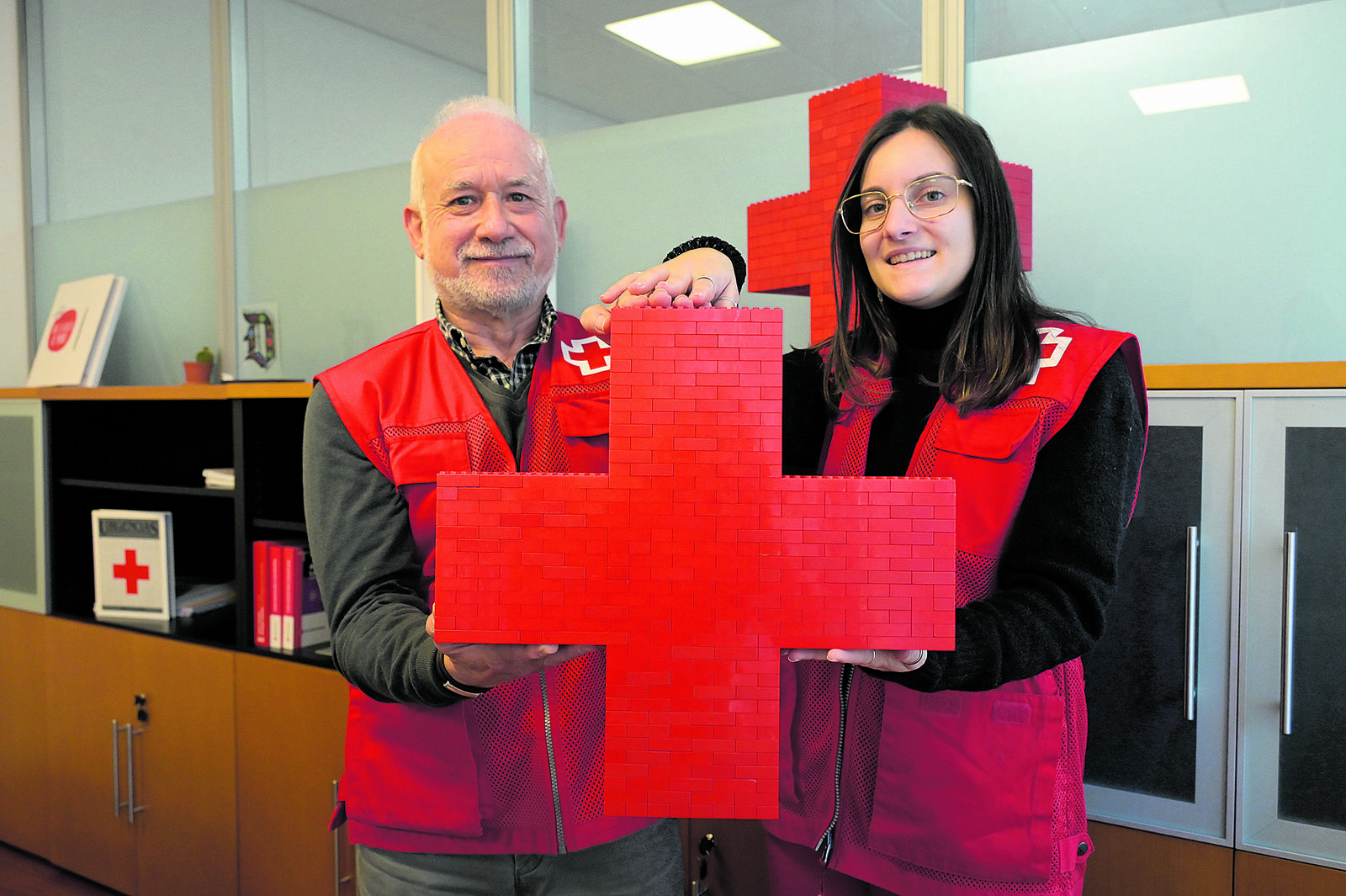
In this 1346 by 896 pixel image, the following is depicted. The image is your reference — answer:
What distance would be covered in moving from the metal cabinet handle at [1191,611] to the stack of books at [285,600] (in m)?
2.04

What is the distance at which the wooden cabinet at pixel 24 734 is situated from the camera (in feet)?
9.59

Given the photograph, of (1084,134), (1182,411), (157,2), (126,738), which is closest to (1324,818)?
(1182,411)

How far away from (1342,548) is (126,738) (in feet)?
9.94

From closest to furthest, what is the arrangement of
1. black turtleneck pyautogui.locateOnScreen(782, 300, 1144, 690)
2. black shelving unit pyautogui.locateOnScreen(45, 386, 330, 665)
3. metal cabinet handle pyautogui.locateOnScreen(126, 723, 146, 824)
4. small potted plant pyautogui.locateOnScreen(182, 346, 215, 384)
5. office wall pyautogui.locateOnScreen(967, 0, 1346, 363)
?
black turtleneck pyautogui.locateOnScreen(782, 300, 1144, 690), office wall pyautogui.locateOnScreen(967, 0, 1346, 363), metal cabinet handle pyautogui.locateOnScreen(126, 723, 146, 824), black shelving unit pyautogui.locateOnScreen(45, 386, 330, 665), small potted plant pyautogui.locateOnScreen(182, 346, 215, 384)

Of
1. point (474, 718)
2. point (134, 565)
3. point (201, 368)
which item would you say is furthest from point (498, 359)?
point (201, 368)

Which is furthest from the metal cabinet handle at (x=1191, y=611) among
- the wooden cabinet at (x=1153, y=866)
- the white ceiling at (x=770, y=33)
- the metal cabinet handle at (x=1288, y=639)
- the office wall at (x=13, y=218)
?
the office wall at (x=13, y=218)

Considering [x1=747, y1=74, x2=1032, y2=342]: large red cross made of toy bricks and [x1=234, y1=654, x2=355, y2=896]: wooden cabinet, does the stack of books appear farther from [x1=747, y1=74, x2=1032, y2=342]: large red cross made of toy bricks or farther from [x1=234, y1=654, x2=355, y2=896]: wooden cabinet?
[x1=747, y1=74, x2=1032, y2=342]: large red cross made of toy bricks

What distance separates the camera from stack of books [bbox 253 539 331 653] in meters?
2.43

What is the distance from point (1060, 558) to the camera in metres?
1.00

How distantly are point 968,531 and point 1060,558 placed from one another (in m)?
0.10

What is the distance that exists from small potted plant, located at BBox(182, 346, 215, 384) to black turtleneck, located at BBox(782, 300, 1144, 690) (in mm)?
3045

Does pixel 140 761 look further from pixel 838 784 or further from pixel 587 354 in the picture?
pixel 838 784

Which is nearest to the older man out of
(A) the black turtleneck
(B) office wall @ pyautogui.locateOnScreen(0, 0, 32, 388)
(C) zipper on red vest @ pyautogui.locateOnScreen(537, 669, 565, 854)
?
(C) zipper on red vest @ pyautogui.locateOnScreen(537, 669, 565, 854)

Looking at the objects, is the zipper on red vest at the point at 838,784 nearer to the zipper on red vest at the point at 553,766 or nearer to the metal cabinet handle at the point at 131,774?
the zipper on red vest at the point at 553,766
